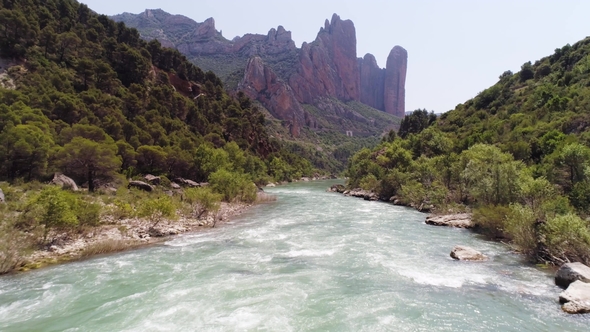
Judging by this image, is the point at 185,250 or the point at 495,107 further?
the point at 495,107

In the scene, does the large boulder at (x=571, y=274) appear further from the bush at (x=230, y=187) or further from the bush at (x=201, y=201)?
the bush at (x=230, y=187)

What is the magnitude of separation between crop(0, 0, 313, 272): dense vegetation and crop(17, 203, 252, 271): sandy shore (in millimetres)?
827

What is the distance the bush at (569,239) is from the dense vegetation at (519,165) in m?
0.04

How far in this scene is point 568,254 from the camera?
15.1m

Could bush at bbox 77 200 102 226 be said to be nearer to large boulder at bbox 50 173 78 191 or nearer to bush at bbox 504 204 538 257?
large boulder at bbox 50 173 78 191

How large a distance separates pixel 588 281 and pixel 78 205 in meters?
24.9

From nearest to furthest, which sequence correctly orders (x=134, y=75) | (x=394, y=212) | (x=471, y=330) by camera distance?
(x=471, y=330)
(x=394, y=212)
(x=134, y=75)

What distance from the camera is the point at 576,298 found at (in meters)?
11.3

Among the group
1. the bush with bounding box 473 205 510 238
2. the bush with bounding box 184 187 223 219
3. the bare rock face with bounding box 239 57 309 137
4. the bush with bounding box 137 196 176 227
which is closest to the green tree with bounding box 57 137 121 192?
the bush with bounding box 184 187 223 219

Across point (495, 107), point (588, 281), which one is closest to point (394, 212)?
point (588, 281)

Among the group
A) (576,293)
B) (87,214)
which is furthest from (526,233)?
(87,214)

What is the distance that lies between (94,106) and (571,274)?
5441cm

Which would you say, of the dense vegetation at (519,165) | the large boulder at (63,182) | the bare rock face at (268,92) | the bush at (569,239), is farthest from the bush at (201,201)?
the bare rock face at (268,92)

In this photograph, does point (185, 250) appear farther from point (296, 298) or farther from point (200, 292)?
point (296, 298)
